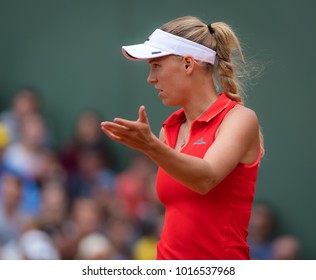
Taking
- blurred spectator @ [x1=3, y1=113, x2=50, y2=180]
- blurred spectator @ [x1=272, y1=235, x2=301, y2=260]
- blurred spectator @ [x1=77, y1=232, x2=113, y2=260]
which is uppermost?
blurred spectator @ [x1=3, y1=113, x2=50, y2=180]

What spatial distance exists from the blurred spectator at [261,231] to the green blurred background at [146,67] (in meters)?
0.15

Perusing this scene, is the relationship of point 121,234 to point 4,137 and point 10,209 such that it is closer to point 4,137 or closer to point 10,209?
point 10,209

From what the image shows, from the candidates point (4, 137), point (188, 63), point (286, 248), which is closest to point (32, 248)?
point (4, 137)

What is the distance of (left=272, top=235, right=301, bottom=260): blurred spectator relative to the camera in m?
5.73

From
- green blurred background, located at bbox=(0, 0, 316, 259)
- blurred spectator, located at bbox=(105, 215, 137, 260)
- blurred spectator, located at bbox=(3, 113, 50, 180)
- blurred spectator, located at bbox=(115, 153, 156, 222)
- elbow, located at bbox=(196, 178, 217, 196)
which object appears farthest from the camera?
green blurred background, located at bbox=(0, 0, 316, 259)

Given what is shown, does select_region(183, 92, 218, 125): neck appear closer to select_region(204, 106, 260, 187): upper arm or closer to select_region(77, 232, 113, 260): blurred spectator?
select_region(204, 106, 260, 187): upper arm

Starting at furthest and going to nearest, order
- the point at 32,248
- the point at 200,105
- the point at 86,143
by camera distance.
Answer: the point at 86,143
the point at 32,248
the point at 200,105

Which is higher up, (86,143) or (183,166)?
(183,166)

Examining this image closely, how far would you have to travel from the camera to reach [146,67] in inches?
260

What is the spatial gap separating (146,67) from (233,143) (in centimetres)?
379

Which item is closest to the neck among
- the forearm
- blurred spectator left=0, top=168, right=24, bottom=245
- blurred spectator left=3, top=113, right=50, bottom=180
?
the forearm

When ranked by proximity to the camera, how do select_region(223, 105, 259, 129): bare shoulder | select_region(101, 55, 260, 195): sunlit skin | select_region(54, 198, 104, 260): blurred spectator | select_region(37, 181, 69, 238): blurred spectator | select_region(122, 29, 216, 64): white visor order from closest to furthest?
select_region(101, 55, 260, 195): sunlit skin < select_region(223, 105, 259, 129): bare shoulder < select_region(122, 29, 216, 64): white visor < select_region(54, 198, 104, 260): blurred spectator < select_region(37, 181, 69, 238): blurred spectator

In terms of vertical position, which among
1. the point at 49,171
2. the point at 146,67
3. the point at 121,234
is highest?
the point at 146,67

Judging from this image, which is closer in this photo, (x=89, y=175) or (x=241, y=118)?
(x=241, y=118)
